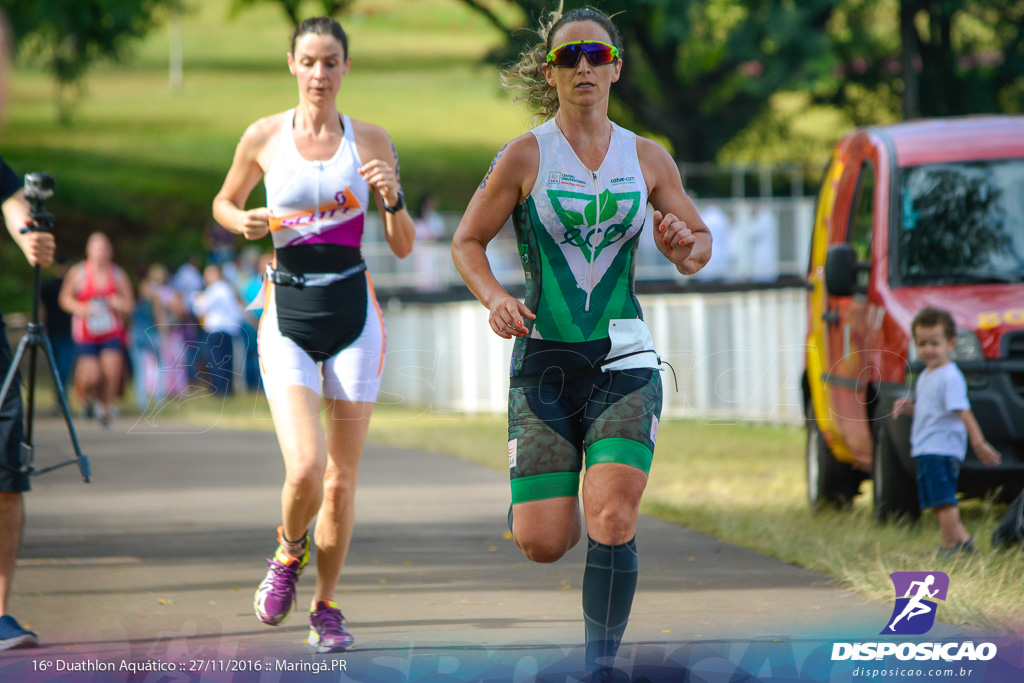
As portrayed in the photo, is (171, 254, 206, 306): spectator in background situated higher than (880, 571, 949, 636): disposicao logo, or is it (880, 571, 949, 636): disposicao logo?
(880, 571, 949, 636): disposicao logo

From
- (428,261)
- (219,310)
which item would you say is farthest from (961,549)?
(428,261)

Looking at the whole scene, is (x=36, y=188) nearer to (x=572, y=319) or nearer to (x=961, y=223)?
(x=572, y=319)

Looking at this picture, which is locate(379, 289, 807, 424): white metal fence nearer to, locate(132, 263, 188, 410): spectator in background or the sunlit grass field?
locate(132, 263, 188, 410): spectator in background

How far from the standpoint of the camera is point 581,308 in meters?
4.70

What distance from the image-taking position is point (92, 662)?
17.1 feet

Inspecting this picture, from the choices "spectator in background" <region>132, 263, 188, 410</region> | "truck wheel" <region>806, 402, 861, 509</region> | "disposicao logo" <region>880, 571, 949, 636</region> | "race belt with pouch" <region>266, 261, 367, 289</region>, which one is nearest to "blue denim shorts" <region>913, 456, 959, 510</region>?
"disposicao logo" <region>880, 571, 949, 636</region>

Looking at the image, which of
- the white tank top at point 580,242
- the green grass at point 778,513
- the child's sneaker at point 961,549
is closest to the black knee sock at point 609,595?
the white tank top at point 580,242

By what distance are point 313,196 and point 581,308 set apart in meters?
1.48

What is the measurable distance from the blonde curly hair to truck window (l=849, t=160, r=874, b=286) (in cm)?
352

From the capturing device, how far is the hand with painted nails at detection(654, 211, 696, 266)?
4.62m

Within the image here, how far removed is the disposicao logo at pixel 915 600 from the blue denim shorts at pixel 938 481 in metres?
0.76

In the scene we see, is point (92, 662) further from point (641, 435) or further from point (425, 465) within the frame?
point (425, 465)

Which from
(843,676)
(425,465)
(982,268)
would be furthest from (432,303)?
(843,676)

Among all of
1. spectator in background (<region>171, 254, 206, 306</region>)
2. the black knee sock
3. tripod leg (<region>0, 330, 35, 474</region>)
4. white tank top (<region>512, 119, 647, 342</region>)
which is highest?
white tank top (<region>512, 119, 647, 342</region>)
